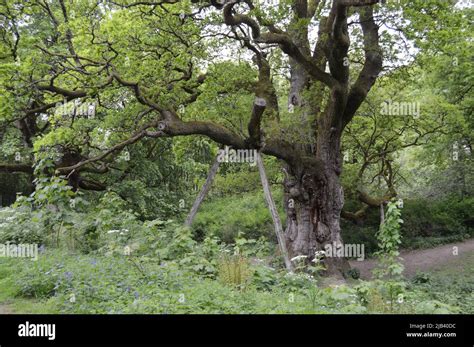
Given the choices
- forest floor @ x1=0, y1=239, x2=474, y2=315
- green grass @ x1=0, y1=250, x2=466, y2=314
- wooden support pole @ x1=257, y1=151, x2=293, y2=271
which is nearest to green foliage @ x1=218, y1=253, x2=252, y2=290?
green grass @ x1=0, y1=250, x2=466, y2=314

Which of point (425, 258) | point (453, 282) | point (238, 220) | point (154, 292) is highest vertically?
point (238, 220)

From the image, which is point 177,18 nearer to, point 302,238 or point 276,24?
point 276,24

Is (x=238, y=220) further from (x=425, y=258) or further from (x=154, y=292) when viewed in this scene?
(x=154, y=292)

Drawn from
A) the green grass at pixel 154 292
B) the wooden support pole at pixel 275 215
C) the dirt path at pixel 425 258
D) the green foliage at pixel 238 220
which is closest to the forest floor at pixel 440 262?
the dirt path at pixel 425 258

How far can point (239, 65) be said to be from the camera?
14.0 meters

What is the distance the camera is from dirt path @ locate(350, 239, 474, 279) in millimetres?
16828

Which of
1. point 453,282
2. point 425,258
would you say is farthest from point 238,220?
point 453,282

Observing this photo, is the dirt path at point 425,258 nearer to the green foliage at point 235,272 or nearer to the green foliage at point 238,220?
the green foliage at point 238,220

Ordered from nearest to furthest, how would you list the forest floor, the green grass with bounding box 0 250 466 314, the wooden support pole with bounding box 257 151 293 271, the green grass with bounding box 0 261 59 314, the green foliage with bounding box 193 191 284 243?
the green grass with bounding box 0 250 466 314
the green grass with bounding box 0 261 59 314
the wooden support pole with bounding box 257 151 293 271
the forest floor
the green foliage with bounding box 193 191 284 243

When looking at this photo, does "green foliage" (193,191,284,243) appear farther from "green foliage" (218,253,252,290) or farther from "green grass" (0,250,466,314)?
"green grass" (0,250,466,314)

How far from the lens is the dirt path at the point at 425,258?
16828mm

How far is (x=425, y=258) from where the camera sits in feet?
60.1

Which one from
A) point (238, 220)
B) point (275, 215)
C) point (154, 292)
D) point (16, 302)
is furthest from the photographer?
point (238, 220)
